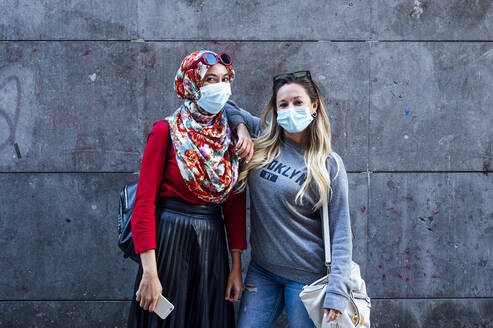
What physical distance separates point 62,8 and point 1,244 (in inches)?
79.2

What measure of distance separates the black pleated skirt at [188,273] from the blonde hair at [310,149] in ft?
1.12

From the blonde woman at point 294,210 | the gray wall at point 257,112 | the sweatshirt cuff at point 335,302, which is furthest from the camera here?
the gray wall at point 257,112

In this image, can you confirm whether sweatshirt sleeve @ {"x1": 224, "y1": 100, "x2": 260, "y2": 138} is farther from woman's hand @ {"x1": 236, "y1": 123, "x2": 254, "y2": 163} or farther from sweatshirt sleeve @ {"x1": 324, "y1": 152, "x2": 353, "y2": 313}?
sweatshirt sleeve @ {"x1": 324, "y1": 152, "x2": 353, "y2": 313}

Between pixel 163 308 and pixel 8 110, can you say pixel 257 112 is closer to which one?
pixel 163 308

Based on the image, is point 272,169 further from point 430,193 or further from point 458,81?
point 458,81

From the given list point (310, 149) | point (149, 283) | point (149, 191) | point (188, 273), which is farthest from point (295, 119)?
point (149, 283)

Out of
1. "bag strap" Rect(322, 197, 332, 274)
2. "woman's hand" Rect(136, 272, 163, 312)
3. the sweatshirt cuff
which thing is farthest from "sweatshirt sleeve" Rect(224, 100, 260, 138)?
the sweatshirt cuff

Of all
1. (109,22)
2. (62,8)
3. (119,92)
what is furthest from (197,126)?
(62,8)

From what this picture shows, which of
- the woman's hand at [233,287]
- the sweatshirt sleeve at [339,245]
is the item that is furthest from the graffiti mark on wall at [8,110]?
the sweatshirt sleeve at [339,245]

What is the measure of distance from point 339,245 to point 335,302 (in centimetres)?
27

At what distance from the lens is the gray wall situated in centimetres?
342

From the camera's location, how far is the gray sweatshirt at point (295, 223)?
213 cm

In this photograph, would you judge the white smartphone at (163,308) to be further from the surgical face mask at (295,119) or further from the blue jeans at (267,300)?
the surgical face mask at (295,119)

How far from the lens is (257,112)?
11.4ft
